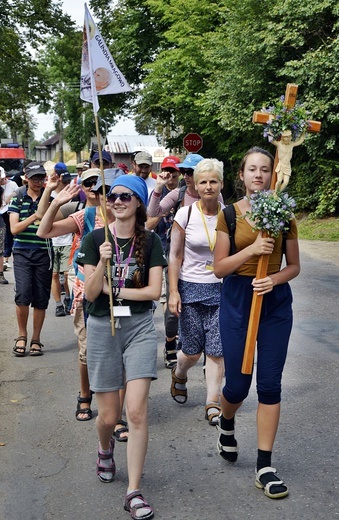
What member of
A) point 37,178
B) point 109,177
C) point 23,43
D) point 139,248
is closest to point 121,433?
point 139,248

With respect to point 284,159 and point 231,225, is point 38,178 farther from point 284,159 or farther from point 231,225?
point 284,159

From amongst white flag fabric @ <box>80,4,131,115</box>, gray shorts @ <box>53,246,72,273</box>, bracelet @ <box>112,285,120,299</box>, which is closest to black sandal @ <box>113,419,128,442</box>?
bracelet @ <box>112,285,120,299</box>

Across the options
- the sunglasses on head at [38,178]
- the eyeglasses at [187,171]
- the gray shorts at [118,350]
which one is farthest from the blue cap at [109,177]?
the sunglasses on head at [38,178]

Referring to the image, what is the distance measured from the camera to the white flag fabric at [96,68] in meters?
4.73

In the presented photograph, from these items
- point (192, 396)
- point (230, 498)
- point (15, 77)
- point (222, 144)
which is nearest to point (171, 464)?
point (230, 498)

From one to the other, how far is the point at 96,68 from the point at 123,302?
56.9 inches

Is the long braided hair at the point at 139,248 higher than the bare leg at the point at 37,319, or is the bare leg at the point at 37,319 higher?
the long braided hair at the point at 139,248

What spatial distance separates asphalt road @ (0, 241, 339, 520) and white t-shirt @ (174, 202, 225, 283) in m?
1.03

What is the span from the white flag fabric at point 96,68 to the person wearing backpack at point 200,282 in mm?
1136

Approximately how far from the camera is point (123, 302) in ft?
14.3

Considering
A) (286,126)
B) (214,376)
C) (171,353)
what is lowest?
(171,353)

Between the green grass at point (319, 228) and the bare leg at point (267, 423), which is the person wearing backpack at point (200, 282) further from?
the green grass at point (319, 228)

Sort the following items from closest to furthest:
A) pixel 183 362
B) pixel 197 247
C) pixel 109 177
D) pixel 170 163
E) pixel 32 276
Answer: pixel 109 177, pixel 197 247, pixel 183 362, pixel 170 163, pixel 32 276

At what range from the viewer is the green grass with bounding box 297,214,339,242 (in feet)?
68.8
